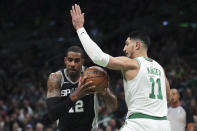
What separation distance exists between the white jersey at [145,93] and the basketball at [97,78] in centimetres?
39

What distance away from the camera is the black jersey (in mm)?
5598

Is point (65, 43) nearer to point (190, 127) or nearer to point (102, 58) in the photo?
point (190, 127)

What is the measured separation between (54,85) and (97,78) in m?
0.75

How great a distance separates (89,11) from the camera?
65.8 feet

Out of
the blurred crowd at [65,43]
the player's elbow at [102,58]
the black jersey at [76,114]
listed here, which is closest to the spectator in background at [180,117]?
the black jersey at [76,114]

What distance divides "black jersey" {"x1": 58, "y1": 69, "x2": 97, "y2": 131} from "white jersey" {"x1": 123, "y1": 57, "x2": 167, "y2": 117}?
991 millimetres

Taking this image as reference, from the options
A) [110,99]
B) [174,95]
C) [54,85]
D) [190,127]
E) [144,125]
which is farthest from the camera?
[174,95]

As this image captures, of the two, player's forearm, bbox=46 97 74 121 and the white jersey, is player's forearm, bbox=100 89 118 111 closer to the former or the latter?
player's forearm, bbox=46 97 74 121

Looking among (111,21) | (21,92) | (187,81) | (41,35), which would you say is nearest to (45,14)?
(41,35)

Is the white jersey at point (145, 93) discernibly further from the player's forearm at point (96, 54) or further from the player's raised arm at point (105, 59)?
the player's forearm at point (96, 54)

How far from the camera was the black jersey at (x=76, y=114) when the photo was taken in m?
5.60

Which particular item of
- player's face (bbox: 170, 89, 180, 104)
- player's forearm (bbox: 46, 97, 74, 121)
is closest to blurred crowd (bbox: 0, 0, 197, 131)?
player's face (bbox: 170, 89, 180, 104)

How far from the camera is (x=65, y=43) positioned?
1817 cm

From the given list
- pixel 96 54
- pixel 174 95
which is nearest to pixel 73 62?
pixel 96 54
